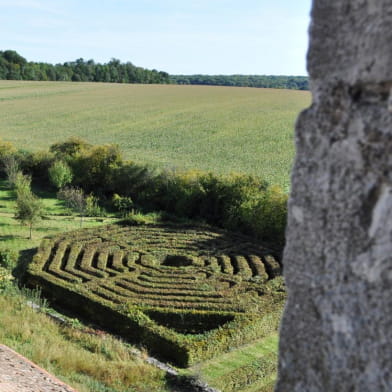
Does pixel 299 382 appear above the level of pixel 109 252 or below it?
above

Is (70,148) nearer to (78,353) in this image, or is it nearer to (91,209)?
(91,209)

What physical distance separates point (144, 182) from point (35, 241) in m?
9.16

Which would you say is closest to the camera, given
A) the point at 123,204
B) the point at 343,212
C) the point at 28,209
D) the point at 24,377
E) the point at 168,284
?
the point at 343,212

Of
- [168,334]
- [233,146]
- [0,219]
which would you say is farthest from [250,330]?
[233,146]

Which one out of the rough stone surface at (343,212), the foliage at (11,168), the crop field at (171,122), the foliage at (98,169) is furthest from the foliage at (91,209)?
the rough stone surface at (343,212)

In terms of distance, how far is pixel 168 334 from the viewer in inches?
654

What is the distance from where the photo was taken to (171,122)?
58.1 m

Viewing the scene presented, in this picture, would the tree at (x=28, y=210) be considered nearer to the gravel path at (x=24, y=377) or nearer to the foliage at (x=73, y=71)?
the gravel path at (x=24, y=377)

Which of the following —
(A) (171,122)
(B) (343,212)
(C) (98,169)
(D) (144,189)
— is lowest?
(D) (144,189)

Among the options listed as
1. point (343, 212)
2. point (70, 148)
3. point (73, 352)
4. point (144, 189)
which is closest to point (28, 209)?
point (144, 189)

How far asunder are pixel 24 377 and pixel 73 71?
97962mm

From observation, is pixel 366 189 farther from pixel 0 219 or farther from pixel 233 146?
pixel 233 146

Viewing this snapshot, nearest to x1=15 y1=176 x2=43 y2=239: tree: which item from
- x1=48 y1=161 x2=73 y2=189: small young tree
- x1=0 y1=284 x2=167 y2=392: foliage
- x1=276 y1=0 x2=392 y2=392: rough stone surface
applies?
x1=48 y1=161 x2=73 y2=189: small young tree

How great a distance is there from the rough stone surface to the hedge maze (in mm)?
14015
